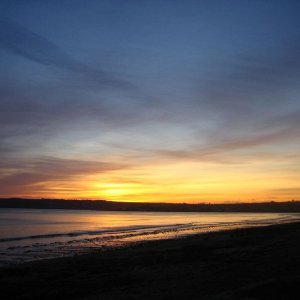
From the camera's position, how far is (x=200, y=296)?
11.3 metres

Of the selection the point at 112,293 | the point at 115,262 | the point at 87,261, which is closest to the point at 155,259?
the point at 115,262

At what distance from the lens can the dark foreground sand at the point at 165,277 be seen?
11570 millimetres

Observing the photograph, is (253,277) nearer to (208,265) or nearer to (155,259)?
(208,265)

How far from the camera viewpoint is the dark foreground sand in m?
11.6

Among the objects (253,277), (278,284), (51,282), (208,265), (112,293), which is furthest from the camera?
(208,265)

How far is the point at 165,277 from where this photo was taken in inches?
598

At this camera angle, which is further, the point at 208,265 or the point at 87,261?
the point at 87,261

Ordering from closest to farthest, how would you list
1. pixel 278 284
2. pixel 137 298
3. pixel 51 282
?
1. pixel 278 284
2. pixel 137 298
3. pixel 51 282

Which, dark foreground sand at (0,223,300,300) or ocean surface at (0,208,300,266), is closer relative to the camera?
dark foreground sand at (0,223,300,300)

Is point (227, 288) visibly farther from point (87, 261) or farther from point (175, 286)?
point (87, 261)

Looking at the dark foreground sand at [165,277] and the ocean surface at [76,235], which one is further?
the ocean surface at [76,235]

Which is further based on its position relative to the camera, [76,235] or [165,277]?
[76,235]

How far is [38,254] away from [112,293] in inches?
642

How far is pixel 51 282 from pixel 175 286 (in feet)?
17.7
